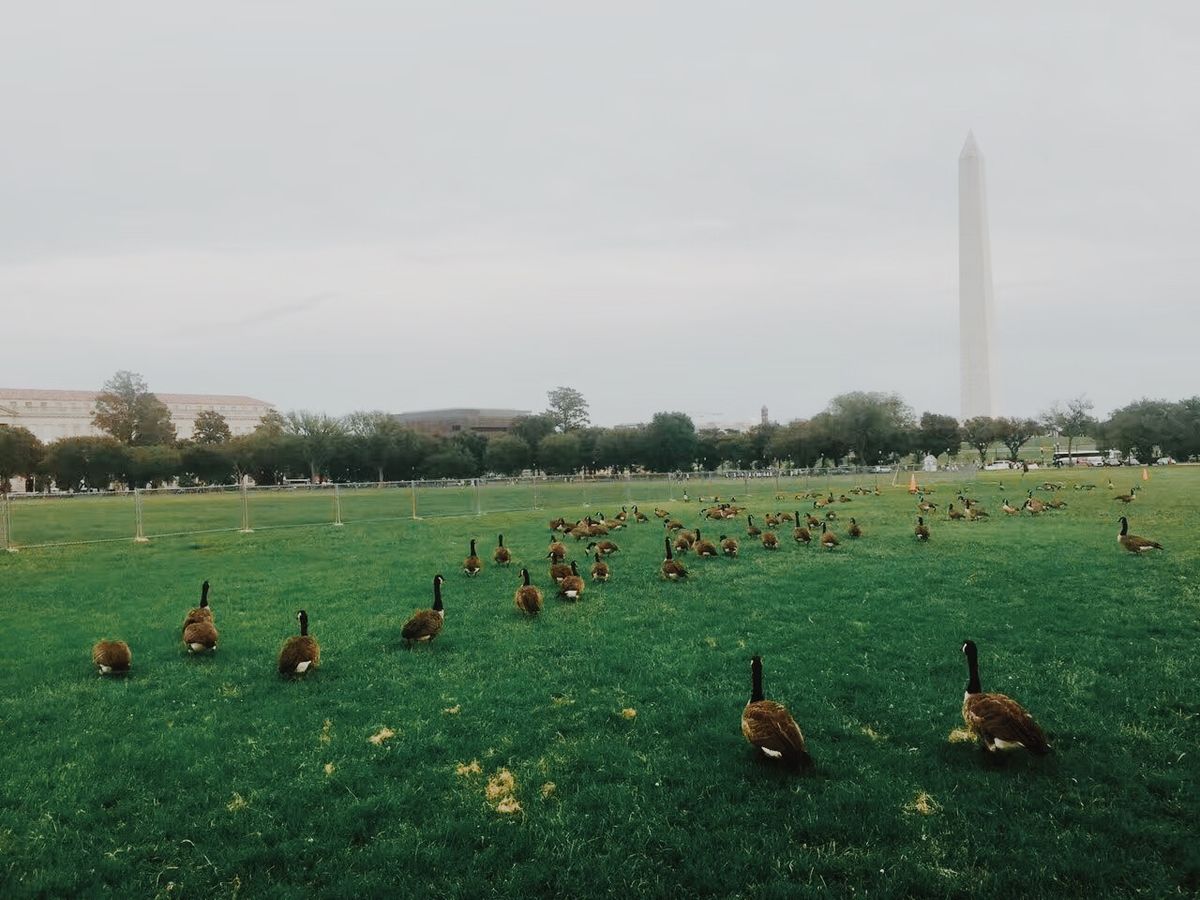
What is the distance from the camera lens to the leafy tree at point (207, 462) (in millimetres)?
94875

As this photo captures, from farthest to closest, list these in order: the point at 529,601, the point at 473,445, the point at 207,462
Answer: the point at 473,445 → the point at 207,462 → the point at 529,601

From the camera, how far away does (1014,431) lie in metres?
121

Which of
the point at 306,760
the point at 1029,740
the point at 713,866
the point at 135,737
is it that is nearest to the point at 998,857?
the point at 1029,740

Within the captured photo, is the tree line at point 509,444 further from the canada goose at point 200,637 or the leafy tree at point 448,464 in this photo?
the canada goose at point 200,637

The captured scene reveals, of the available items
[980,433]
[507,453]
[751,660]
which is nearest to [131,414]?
[507,453]

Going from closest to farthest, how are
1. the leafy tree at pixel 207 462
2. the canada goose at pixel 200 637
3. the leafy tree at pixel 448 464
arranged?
1. the canada goose at pixel 200 637
2. the leafy tree at pixel 207 462
3. the leafy tree at pixel 448 464

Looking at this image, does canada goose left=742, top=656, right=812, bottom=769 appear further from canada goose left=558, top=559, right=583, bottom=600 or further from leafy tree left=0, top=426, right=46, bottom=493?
leafy tree left=0, top=426, right=46, bottom=493

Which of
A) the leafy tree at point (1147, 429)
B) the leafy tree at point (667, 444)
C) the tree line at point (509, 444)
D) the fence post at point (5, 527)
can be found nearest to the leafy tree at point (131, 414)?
the tree line at point (509, 444)

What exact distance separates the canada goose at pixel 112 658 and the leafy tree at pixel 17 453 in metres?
92.9

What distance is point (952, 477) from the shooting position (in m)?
64.0

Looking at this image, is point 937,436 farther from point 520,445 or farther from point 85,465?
Result: point 85,465

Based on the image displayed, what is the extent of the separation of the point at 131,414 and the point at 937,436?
139 m

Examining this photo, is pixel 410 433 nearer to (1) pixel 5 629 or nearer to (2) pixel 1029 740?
(1) pixel 5 629

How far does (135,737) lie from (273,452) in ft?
330
